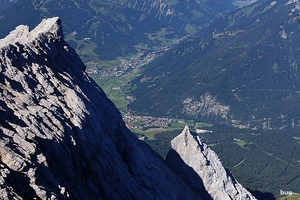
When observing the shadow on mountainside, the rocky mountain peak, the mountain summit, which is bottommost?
the shadow on mountainside

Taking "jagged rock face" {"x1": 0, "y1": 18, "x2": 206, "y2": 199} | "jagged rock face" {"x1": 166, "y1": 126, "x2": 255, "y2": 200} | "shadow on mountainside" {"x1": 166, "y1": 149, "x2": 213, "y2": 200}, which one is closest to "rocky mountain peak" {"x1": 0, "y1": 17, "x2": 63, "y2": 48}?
"jagged rock face" {"x1": 0, "y1": 18, "x2": 206, "y2": 199}

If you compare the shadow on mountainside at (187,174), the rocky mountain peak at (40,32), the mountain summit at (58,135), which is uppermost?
the rocky mountain peak at (40,32)

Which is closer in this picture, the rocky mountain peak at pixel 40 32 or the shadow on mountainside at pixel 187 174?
the rocky mountain peak at pixel 40 32

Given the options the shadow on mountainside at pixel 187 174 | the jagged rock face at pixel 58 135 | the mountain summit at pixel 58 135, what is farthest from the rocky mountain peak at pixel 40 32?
the shadow on mountainside at pixel 187 174

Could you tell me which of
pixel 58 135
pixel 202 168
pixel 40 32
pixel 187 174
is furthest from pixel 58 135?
pixel 202 168

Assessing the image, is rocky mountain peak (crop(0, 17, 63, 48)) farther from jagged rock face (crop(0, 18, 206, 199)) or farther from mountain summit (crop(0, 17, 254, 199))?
jagged rock face (crop(0, 18, 206, 199))

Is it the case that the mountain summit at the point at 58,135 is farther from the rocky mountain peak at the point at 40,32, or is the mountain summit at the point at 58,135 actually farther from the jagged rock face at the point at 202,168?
the jagged rock face at the point at 202,168

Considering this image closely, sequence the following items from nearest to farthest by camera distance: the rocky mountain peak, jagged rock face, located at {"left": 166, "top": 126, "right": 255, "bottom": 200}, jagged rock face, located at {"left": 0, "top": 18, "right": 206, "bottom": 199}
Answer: jagged rock face, located at {"left": 0, "top": 18, "right": 206, "bottom": 199} < the rocky mountain peak < jagged rock face, located at {"left": 166, "top": 126, "right": 255, "bottom": 200}

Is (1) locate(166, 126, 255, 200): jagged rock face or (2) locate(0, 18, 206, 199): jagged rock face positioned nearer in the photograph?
(2) locate(0, 18, 206, 199): jagged rock face
